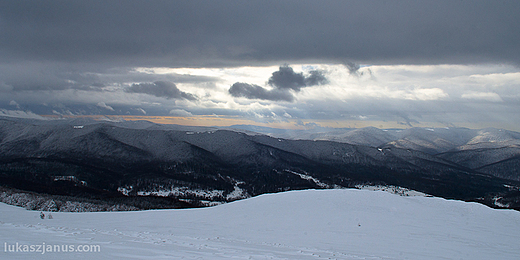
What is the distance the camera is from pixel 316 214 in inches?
1817

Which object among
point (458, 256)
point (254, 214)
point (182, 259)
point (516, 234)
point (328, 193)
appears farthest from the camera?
point (328, 193)

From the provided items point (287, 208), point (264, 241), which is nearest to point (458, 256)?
point (264, 241)

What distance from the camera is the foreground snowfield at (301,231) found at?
24219 mm

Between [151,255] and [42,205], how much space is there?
10642 cm

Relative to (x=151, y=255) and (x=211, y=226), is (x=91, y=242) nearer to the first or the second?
(x=151, y=255)

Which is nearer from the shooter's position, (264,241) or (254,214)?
(264,241)

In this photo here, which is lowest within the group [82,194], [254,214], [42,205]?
[82,194]

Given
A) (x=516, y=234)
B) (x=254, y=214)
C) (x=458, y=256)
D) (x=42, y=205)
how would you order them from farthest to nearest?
(x=42, y=205)
(x=254, y=214)
(x=516, y=234)
(x=458, y=256)

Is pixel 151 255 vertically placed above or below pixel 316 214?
above

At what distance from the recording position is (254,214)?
4881 centimetres

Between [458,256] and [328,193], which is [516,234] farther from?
[328,193]

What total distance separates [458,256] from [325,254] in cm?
1459

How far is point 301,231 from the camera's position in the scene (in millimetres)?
38375

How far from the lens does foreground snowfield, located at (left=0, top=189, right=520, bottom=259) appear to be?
79.5 ft
